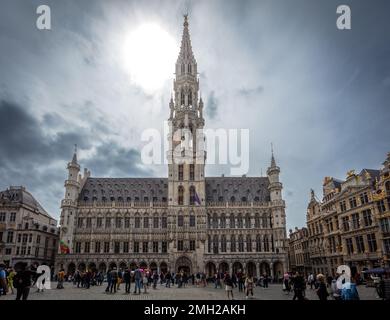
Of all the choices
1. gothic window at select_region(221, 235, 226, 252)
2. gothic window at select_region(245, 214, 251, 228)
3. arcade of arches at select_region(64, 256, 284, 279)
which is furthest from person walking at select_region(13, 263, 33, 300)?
gothic window at select_region(245, 214, 251, 228)

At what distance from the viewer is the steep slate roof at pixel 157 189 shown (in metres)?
66.5

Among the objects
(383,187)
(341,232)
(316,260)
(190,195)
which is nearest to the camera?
(383,187)

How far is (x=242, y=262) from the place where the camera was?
58750 mm

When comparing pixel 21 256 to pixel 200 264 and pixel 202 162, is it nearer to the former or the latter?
pixel 200 264

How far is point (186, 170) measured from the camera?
2569 inches

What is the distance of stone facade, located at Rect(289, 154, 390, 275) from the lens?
119ft

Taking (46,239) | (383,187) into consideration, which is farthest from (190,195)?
(383,187)

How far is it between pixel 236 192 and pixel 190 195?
11.0 meters

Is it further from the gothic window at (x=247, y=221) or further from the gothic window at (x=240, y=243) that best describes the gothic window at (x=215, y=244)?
the gothic window at (x=247, y=221)

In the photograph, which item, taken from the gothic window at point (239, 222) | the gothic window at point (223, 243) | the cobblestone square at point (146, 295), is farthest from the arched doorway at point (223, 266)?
the cobblestone square at point (146, 295)

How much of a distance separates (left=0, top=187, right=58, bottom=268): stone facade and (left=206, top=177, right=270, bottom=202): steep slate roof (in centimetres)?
3577

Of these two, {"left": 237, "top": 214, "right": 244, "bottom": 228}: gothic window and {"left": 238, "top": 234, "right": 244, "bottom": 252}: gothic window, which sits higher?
{"left": 237, "top": 214, "right": 244, "bottom": 228}: gothic window

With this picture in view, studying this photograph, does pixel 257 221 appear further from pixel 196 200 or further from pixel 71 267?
pixel 71 267

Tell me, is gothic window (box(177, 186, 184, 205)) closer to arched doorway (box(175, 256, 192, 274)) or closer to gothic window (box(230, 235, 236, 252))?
arched doorway (box(175, 256, 192, 274))
